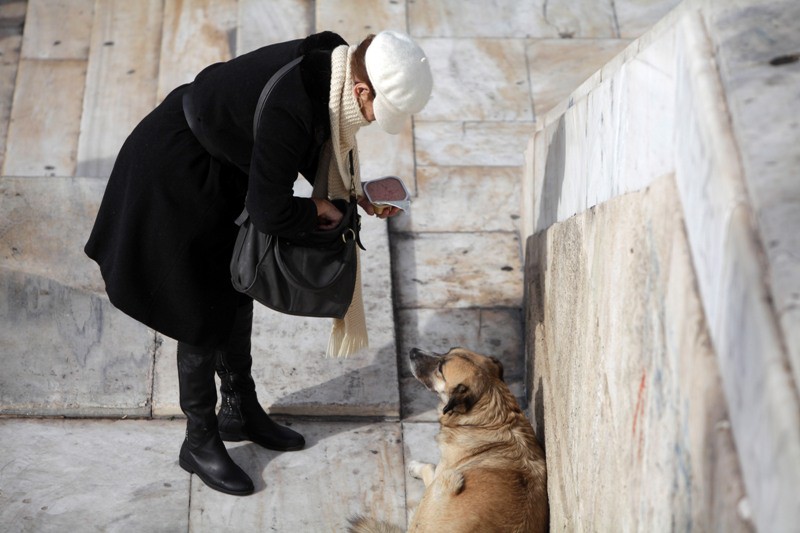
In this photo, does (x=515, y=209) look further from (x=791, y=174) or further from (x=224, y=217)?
(x=791, y=174)

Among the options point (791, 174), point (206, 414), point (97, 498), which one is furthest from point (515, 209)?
point (791, 174)

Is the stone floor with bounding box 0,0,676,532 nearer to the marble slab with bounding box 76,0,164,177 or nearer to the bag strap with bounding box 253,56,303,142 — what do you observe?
the marble slab with bounding box 76,0,164,177

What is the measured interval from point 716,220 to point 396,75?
1.24 m

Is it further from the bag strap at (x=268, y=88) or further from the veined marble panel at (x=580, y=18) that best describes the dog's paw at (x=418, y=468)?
the veined marble panel at (x=580, y=18)

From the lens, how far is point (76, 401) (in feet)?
13.6

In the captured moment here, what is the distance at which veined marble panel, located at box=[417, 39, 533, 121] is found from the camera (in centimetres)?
594

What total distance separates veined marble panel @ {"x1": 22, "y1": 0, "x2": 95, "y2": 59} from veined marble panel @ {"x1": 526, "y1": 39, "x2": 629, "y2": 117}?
301 centimetres

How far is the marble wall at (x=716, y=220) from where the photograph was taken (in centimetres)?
159

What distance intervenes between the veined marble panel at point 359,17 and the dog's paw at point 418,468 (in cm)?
326

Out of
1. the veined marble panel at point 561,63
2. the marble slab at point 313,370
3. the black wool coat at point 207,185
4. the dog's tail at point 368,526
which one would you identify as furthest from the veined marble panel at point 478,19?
the dog's tail at point 368,526

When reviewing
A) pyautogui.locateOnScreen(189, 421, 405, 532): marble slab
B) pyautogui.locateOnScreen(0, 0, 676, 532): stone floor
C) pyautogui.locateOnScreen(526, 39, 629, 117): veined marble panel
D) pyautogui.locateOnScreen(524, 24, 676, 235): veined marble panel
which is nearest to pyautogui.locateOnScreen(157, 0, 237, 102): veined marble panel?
pyautogui.locateOnScreen(0, 0, 676, 532): stone floor

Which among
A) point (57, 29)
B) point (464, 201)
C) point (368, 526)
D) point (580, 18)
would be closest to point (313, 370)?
point (368, 526)

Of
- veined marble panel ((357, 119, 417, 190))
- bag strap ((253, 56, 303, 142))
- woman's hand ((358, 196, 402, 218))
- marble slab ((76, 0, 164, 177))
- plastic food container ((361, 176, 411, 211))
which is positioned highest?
marble slab ((76, 0, 164, 177))

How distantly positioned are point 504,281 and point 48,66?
334 cm
